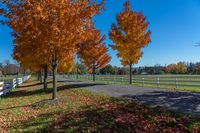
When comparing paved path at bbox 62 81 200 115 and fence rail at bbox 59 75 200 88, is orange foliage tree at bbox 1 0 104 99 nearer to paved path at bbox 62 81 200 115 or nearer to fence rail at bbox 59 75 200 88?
paved path at bbox 62 81 200 115

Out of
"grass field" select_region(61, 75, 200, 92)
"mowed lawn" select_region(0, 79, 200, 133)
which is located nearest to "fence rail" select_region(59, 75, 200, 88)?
"grass field" select_region(61, 75, 200, 92)

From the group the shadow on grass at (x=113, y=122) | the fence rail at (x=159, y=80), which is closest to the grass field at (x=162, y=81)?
the fence rail at (x=159, y=80)

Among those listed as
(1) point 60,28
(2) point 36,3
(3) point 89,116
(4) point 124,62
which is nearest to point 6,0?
(2) point 36,3

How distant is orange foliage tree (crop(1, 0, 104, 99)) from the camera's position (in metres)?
12.8

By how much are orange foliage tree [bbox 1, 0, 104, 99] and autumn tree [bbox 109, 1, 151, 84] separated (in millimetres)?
12478

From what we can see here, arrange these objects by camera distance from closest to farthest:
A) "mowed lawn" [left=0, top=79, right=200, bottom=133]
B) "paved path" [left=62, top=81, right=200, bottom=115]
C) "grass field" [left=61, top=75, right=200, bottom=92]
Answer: "mowed lawn" [left=0, top=79, right=200, bottom=133]
"paved path" [left=62, top=81, right=200, bottom=115]
"grass field" [left=61, top=75, right=200, bottom=92]

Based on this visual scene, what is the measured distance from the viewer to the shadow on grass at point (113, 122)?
771 centimetres

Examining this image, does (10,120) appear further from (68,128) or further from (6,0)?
(6,0)

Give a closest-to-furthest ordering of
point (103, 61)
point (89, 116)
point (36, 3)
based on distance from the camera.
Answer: point (89, 116) < point (36, 3) < point (103, 61)

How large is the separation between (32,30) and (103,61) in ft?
92.9

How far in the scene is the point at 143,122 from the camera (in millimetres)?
8227

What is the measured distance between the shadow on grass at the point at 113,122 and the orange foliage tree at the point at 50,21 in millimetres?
4541

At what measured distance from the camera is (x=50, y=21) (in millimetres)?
13086

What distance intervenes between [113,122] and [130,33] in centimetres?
1849
